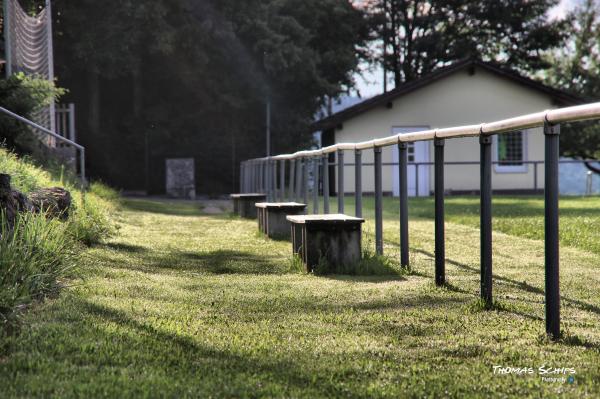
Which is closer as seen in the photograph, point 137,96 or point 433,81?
point 433,81

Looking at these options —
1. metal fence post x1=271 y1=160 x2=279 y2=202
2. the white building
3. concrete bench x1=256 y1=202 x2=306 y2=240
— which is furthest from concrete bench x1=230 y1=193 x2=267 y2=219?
the white building

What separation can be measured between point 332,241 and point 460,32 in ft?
116

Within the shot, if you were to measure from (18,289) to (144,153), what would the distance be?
26.0 meters

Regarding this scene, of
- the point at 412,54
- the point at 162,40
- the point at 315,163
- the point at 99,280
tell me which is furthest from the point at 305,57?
the point at 99,280

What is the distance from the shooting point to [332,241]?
740cm

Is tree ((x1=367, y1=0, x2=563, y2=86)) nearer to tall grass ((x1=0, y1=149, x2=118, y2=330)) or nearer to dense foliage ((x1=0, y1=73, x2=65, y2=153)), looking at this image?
dense foliage ((x1=0, y1=73, x2=65, y2=153))

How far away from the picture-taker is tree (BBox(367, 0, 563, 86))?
39.9 meters

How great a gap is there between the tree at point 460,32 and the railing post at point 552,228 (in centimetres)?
3637

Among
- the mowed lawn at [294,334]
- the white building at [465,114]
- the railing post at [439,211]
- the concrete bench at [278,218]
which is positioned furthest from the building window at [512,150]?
the railing post at [439,211]

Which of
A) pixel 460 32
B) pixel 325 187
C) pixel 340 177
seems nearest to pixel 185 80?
pixel 460 32

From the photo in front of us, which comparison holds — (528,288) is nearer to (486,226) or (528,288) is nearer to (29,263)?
(486,226)

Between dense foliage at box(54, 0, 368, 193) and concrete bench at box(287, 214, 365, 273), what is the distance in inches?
859

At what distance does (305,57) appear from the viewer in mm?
30828

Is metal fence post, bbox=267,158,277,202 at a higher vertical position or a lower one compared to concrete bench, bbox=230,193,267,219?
higher
